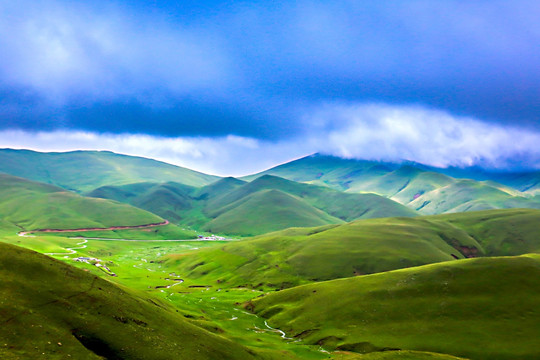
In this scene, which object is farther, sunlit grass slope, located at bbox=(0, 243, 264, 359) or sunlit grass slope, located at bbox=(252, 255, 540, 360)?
sunlit grass slope, located at bbox=(252, 255, 540, 360)

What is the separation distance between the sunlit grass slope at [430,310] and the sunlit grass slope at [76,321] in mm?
48843

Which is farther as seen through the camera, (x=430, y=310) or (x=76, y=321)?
(x=430, y=310)

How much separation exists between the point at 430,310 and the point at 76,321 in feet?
326

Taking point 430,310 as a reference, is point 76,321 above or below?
below

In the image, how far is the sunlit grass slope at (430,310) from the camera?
99.3 metres

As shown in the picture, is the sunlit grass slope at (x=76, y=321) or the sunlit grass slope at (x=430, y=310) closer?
the sunlit grass slope at (x=76, y=321)

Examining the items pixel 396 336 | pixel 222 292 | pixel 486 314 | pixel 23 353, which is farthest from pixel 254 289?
pixel 23 353

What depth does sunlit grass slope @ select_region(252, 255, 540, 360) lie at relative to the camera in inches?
3910

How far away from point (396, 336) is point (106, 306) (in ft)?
259

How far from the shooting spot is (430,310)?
11594cm

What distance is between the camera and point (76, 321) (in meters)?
57.5

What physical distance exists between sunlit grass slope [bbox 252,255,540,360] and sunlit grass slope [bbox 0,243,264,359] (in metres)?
48.8

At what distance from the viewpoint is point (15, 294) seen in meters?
56.8

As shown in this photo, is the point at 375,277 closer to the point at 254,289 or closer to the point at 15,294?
the point at 254,289
